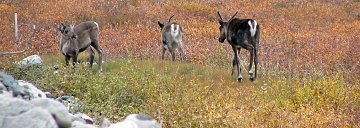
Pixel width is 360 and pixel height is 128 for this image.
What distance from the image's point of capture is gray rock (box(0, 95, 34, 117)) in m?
5.54

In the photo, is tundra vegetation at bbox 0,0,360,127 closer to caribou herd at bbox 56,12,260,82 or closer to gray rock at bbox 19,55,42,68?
gray rock at bbox 19,55,42,68

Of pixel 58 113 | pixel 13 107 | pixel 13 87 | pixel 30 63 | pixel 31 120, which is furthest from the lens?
pixel 30 63

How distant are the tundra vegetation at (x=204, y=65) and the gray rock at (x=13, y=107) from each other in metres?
3.06

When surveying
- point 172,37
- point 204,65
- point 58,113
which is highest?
point 58,113

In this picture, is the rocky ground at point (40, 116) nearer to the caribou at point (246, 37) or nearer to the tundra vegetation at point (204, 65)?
the tundra vegetation at point (204, 65)

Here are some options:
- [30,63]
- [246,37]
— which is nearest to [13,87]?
[30,63]

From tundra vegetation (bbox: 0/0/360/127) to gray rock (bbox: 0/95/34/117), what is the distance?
10.0 ft

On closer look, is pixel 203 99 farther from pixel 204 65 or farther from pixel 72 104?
pixel 204 65

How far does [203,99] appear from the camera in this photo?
9859 mm

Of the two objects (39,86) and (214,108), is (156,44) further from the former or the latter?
(214,108)

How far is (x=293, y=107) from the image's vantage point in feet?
32.0

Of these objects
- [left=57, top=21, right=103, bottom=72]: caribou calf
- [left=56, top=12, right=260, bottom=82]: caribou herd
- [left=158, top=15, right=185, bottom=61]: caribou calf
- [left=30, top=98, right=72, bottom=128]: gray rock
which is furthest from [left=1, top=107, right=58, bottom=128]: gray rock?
[left=158, top=15, right=185, bottom=61]: caribou calf

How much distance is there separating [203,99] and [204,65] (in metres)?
6.33

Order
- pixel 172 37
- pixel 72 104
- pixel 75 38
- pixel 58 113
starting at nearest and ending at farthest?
pixel 58 113 → pixel 72 104 → pixel 75 38 → pixel 172 37
